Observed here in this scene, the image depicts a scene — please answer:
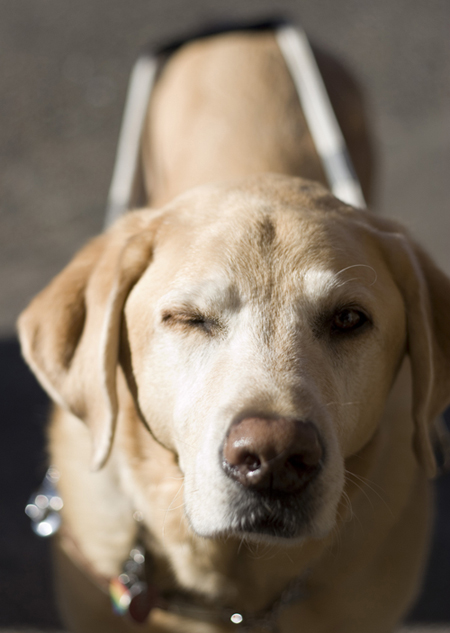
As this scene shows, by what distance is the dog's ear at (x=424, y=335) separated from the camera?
2.39 metres

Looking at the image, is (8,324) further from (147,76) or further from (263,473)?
(263,473)

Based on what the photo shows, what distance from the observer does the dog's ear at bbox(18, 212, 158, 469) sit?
2352 millimetres

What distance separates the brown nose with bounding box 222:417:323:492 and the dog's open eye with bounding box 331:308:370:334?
1.53 ft

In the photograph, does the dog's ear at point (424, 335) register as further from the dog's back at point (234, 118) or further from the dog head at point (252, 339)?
the dog's back at point (234, 118)

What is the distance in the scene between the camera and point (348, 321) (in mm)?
2215

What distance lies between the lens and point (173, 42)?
4.43m

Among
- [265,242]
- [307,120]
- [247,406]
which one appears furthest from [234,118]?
[247,406]

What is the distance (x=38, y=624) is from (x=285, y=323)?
2333mm

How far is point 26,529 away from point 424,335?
2568 mm

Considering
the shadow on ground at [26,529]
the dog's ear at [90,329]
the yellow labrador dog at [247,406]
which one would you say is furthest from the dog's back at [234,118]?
the shadow on ground at [26,529]

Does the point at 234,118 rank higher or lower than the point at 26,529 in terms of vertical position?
higher

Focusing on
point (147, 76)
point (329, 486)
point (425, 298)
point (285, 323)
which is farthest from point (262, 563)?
point (147, 76)

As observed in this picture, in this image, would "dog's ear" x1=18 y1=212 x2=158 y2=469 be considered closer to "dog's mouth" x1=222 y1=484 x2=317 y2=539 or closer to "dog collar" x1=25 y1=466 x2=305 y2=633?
"dog collar" x1=25 y1=466 x2=305 y2=633

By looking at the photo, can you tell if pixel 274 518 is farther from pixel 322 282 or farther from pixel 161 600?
pixel 161 600
